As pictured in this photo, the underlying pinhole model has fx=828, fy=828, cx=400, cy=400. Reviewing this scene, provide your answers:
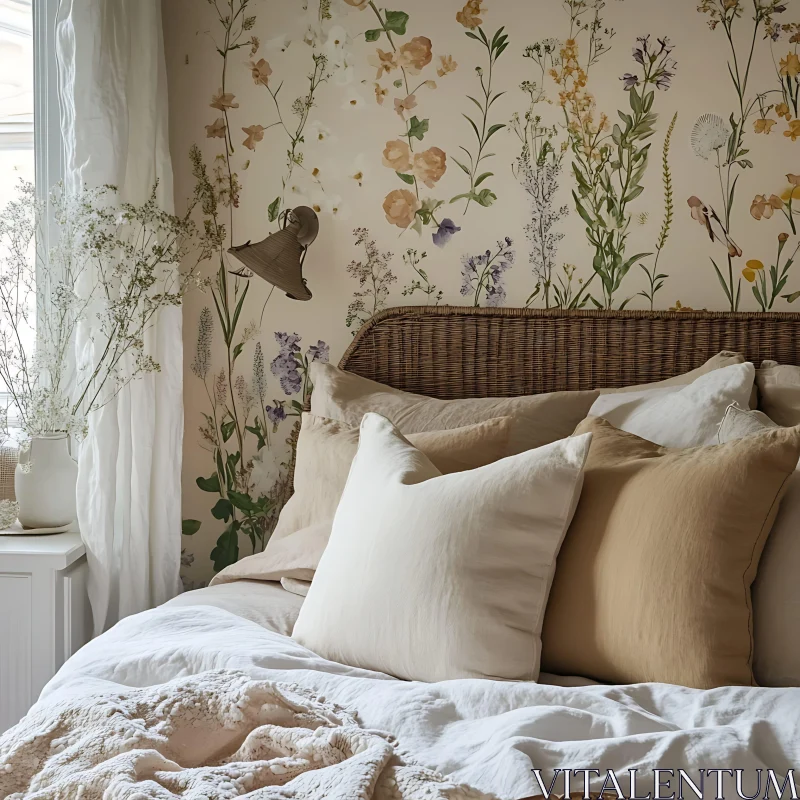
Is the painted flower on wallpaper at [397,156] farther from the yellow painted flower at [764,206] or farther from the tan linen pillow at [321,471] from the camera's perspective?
the yellow painted flower at [764,206]

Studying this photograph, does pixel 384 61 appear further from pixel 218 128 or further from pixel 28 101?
pixel 28 101

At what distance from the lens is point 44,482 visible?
206cm

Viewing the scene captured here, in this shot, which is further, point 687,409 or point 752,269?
point 752,269

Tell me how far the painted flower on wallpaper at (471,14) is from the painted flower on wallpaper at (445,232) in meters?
0.50

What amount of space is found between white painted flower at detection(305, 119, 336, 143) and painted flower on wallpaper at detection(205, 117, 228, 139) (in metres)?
0.23

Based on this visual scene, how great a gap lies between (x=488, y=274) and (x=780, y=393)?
0.79 metres

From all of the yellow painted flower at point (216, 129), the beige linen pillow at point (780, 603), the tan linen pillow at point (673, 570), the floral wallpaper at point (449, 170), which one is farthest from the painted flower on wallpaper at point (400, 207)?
the beige linen pillow at point (780, 603)

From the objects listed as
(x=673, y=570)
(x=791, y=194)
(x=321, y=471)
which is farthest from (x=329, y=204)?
(x=673, y=570)

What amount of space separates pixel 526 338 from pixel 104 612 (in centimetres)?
124

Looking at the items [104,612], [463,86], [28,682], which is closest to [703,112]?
[463,86]

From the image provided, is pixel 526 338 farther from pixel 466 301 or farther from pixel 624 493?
pixel 624 493

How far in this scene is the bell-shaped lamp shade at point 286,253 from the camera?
2098 millimetres

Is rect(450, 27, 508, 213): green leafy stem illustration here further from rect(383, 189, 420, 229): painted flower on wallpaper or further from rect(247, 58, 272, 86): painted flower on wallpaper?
rect(247, 58, 272, 86): painted flower on wallpaper

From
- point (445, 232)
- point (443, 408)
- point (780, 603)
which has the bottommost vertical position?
point (780, 603)
